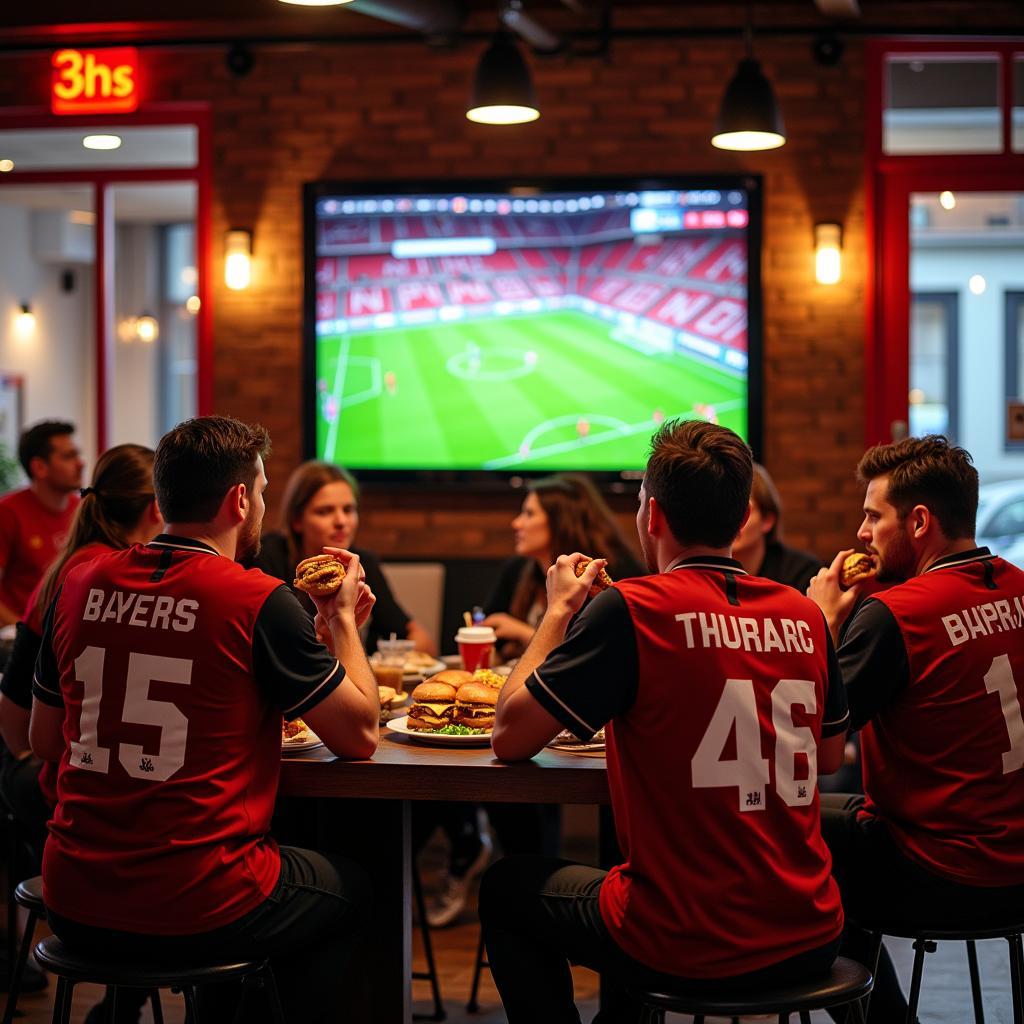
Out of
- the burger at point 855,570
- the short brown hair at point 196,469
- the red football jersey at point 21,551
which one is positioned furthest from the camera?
the red football jersey at point 21,551

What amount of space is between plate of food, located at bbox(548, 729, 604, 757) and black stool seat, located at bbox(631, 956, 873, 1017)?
0.51m

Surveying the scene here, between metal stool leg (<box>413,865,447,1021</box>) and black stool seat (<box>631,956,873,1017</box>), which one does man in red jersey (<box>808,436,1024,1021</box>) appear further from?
metal stool leg (<box>413,865,447,1021</box>)

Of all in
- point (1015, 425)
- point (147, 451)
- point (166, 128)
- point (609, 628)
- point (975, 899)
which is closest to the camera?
point (609, 628)

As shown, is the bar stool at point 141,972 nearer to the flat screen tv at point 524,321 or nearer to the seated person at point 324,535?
the seated person at point 324,535

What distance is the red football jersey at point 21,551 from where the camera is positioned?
5.02 meters

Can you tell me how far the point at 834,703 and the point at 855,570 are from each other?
0.60 m

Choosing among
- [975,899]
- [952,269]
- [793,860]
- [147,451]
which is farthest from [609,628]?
[952,269]

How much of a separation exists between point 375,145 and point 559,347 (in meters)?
1.23

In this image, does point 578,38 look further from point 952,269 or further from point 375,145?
point 952,269

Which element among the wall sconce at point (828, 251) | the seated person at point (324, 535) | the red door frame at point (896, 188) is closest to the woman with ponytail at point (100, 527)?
the seated person at point (324, 535)

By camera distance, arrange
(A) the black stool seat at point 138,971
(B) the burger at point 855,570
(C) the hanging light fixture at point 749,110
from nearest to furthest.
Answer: (A) the black stool seat at point 138,971 < (B) the burger at point 855,570 < (C) the hanging light fixture at point 749,110

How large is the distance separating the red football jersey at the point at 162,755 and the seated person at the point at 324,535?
5.86ft

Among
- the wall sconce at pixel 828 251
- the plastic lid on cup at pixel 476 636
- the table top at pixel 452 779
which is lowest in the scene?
the table top at pixel 452 779

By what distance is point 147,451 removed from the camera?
10.4 feet
